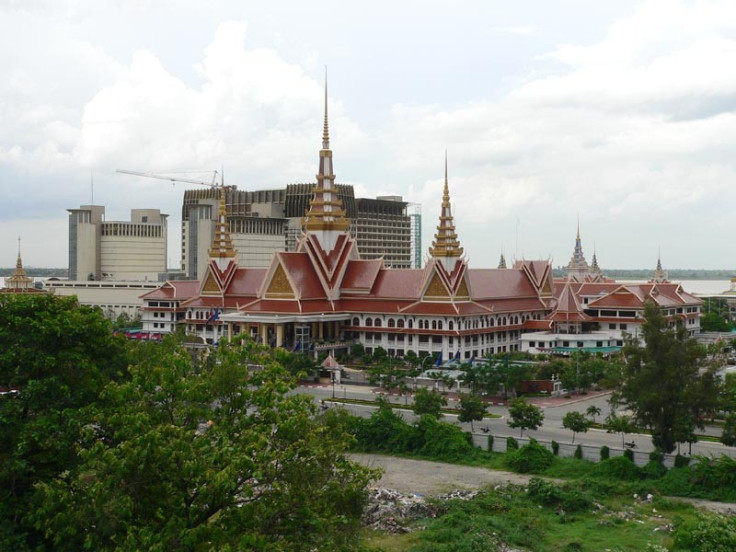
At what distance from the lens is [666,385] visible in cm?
3712

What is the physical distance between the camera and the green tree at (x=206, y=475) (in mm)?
19344

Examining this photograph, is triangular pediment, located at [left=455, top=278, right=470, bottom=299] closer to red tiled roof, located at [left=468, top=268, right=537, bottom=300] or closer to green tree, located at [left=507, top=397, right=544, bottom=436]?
red tiled roof, located at [left=468, top=268, right=537, bottom=300]

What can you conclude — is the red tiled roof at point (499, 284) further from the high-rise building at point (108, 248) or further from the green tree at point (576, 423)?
the high-rise building at point (108, 248)

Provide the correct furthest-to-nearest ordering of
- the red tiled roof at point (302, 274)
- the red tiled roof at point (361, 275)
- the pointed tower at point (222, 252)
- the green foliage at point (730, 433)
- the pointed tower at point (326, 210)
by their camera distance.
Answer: the pointed tower at point (222, 252), the pointed tower at point (326, 210), the red tiled roof at point (361, 275), the red tiled roof at point (302, 274), the green foliage at point (730, 433)

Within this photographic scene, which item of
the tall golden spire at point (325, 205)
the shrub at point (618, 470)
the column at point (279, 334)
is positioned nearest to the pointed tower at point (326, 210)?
the tall golden spire at point (325, 205)

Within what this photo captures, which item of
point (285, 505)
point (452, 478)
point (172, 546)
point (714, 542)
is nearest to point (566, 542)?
point (714, 542)

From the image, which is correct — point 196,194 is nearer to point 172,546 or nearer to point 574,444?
point 574,444

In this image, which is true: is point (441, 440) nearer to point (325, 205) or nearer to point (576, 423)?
point (576, 423)

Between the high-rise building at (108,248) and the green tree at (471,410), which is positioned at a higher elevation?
the high-rise building at (108,248)

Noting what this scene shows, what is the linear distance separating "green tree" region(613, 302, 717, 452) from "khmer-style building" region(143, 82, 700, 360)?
34358 mm

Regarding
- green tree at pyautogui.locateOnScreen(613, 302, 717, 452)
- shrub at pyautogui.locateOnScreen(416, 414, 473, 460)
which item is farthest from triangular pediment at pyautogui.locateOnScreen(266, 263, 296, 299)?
green tree at pyautogui.locateOnScreen(613, 302, 717, 452)

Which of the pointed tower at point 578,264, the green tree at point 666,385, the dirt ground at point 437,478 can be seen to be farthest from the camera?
the pointed tower at point 578,264

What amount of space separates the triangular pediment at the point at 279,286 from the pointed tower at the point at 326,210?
17.7 feet

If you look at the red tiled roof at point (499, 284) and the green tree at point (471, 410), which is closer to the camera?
the green tree at point (471, 410)
